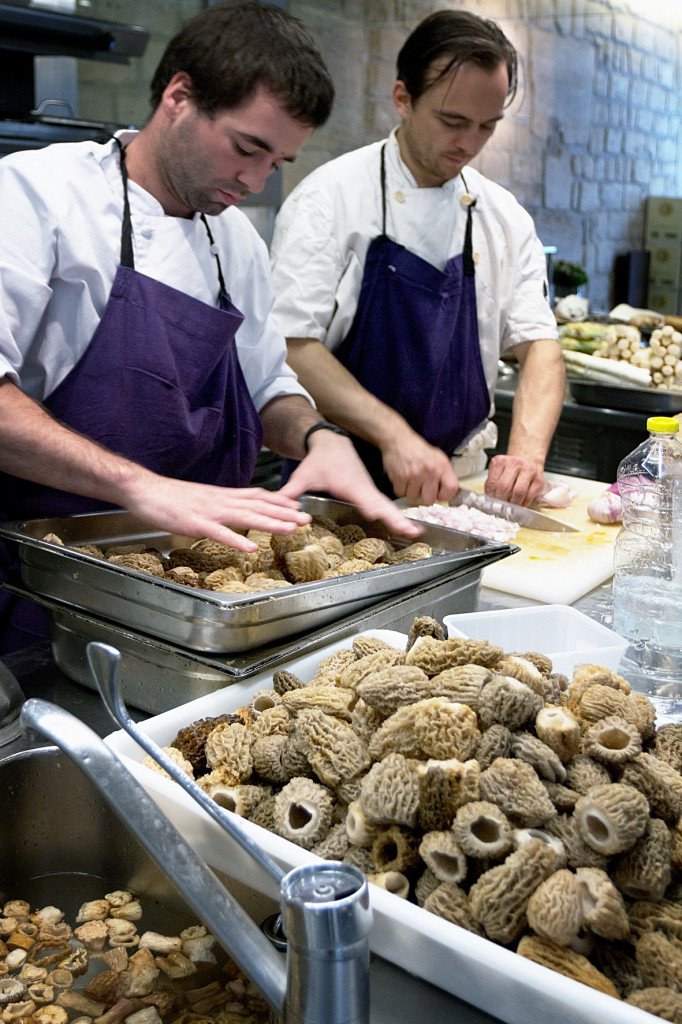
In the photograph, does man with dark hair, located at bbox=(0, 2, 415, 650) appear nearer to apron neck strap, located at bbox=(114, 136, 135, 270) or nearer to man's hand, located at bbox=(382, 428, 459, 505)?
apron neck strap, located at bbox=(114, 136, 135, 270)

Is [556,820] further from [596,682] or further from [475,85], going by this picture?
[475,85]

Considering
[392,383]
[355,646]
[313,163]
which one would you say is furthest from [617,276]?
[355,646]

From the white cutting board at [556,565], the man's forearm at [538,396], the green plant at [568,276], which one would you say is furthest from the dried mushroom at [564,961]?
the green plant at [568,276]

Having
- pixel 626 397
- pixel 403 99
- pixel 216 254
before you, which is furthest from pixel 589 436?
pixel 216 254

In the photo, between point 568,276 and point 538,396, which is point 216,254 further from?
point 568,276

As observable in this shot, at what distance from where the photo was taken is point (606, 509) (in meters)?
2.36

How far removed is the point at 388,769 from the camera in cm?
92

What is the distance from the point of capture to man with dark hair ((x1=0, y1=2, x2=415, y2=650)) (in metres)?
1.78

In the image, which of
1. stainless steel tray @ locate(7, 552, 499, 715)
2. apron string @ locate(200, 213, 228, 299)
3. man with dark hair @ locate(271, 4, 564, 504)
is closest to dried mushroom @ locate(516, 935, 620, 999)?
stainless steel tray @ locate(7, 552, 499, 715)

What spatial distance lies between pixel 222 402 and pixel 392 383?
2.72ft

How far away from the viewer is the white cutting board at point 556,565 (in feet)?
6.41

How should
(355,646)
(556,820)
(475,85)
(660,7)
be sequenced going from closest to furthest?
1. (556,820)
2. (355,646)
3. (475,85)
4. (660,7)

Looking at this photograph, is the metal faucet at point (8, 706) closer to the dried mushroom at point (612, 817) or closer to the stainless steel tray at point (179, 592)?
the stainless steel tray at point (179, 592)

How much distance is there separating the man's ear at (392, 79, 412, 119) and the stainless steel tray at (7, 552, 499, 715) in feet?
5.37
